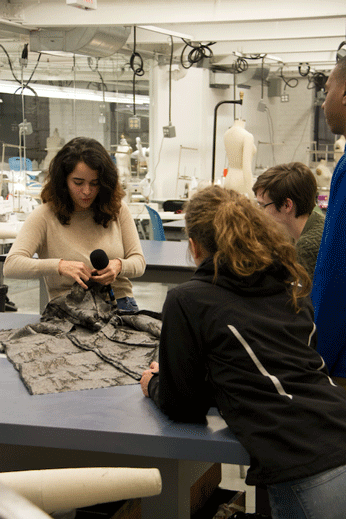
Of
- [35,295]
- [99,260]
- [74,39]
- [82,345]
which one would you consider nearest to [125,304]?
[99,260]

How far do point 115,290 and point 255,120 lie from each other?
36.0 feet

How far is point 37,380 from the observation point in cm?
171

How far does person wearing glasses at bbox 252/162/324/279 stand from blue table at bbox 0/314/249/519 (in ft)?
3.33

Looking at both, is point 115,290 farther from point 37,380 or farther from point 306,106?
point 306,106

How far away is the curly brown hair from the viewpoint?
1.36 m

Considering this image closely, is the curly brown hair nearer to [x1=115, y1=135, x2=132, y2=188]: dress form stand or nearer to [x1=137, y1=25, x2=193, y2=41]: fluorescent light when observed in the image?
[x1=137, y1=25, x2=193, y2=41]: fluorescent light

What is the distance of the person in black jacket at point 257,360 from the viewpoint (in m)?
1.25

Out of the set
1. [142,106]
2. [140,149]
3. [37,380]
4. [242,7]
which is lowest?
[37,380]

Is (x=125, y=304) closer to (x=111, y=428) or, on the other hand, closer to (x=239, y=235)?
(x=111, y=428)

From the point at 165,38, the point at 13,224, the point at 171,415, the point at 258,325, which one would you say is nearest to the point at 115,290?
the point at 171,415

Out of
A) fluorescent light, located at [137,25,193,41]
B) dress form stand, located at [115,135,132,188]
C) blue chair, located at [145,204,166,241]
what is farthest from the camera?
dress form stand, located at [115,135,132,188]

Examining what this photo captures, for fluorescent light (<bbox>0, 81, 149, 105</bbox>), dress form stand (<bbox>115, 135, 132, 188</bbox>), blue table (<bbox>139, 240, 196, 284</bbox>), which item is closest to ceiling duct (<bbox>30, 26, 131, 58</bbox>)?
fluorescent light (<bbox>0, 81, 149, 105</bbox>)

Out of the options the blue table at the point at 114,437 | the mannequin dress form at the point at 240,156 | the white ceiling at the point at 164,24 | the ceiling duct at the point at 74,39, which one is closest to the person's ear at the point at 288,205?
the blue table at the point at 114,437

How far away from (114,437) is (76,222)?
1.30 m
